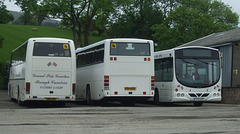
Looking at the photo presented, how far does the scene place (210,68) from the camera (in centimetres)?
2358

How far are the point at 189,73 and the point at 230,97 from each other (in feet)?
24.1

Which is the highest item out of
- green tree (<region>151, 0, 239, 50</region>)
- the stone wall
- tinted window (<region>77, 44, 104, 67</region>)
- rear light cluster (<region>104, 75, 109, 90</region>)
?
green tree (<region>151, 0, 239, 50</region>)

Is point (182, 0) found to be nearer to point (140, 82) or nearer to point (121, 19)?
point (121, 19)

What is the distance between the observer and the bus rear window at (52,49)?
21203 millimetres

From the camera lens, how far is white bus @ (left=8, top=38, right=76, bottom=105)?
21000 millimetres

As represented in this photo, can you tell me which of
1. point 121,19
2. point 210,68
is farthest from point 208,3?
point 210,68

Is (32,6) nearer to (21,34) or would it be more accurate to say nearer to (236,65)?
(236,65)

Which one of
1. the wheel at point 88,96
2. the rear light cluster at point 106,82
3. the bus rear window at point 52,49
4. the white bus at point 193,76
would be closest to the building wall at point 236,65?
the white bus at point 193,76

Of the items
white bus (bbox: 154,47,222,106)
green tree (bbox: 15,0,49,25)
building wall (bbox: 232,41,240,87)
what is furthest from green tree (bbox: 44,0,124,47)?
white bus (bbox: 154,47,222,106)

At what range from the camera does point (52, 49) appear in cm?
2141

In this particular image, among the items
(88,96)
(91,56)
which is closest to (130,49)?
(91,56)

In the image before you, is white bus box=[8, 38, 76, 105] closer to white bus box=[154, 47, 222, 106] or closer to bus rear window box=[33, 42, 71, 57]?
bus rear window box=[33, 42, 71, 57]

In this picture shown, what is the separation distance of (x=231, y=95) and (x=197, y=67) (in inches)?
280

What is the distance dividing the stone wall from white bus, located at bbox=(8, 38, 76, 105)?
11.9 m
